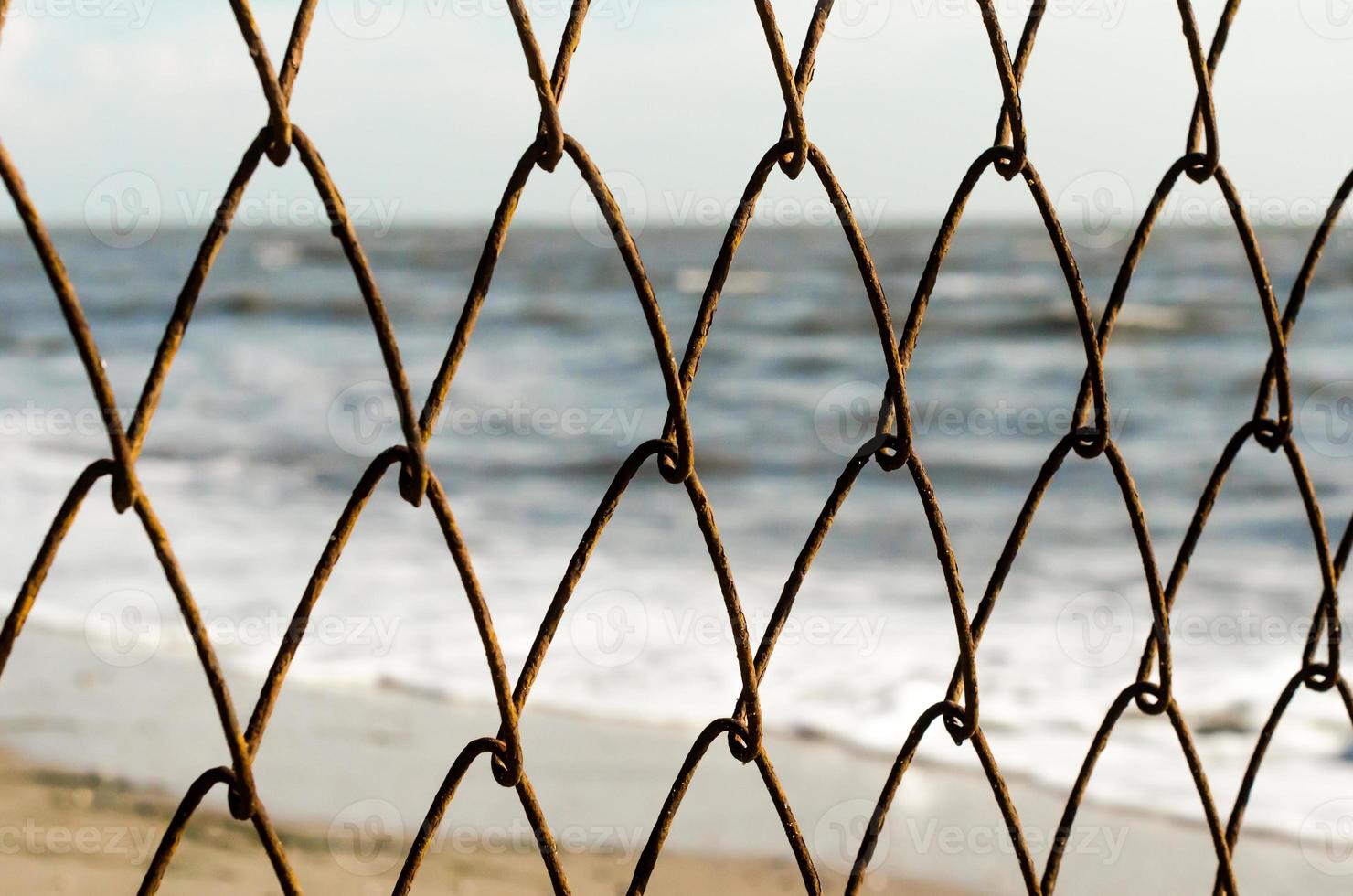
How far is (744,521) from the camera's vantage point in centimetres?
430

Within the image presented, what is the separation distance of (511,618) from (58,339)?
7.54 m

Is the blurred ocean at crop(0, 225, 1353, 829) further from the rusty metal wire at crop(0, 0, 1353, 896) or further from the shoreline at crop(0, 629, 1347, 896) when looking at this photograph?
the rusty metal wire at crop(0, 0, 1353, 896)

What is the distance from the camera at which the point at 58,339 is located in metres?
9.13

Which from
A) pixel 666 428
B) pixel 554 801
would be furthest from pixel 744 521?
pixel 666 428

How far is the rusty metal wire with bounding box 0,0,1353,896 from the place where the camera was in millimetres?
514

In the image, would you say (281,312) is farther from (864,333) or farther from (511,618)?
(511,618)

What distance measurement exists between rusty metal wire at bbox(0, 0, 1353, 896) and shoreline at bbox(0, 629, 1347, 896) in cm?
107

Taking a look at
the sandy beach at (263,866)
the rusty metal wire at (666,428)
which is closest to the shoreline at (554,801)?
the sandy beach at (263,866)

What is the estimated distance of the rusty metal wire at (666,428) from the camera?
0.51 metres

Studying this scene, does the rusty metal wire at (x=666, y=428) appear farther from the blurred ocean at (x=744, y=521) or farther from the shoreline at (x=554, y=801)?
the blurred ocean at (x=744, y=521)

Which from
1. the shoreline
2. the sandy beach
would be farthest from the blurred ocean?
the sandy beach

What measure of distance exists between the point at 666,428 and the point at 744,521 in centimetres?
369

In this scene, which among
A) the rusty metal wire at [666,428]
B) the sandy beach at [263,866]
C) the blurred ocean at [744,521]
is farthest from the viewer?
the blurred ocean at [744,521]

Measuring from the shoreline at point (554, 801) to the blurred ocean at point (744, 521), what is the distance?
90mm
